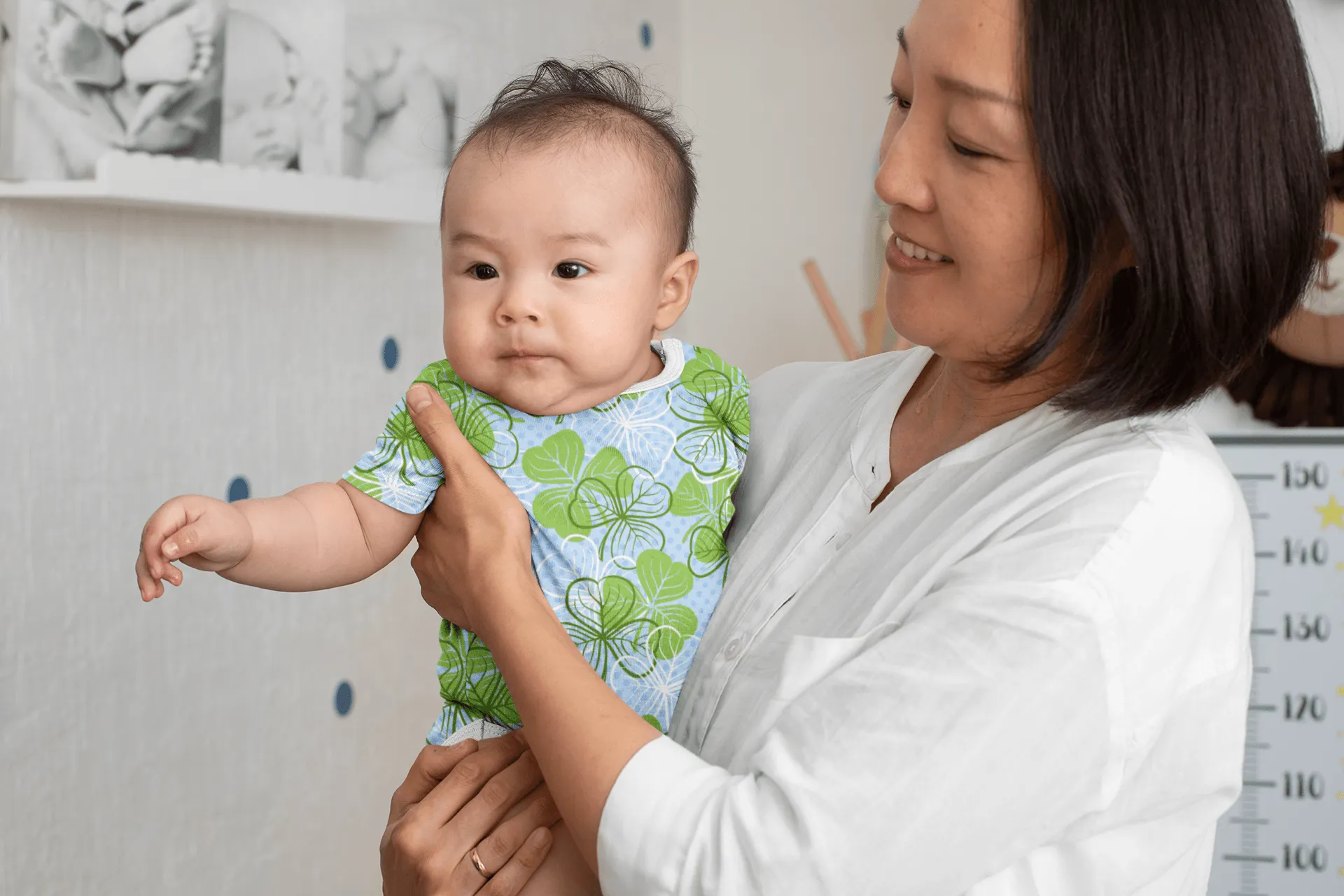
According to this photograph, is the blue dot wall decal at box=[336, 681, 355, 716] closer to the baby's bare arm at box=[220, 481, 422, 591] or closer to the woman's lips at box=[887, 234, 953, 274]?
the baby's bare arm at box=[220, 481, 422, 591]

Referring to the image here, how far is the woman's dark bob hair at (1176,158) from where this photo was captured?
2.81ft

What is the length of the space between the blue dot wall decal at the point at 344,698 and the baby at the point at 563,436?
3.68 ft

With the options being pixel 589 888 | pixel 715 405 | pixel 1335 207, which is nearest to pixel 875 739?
pixel 589 888

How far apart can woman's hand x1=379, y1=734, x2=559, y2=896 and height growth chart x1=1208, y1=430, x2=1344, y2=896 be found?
1.14 m

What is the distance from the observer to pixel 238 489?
77.2 inches

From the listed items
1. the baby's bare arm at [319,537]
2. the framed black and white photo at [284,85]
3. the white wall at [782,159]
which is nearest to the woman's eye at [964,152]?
the baby's bare arm at [319,537]

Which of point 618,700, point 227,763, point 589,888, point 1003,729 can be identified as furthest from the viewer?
point 227,763

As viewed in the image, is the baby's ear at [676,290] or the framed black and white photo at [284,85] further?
the framed black and white photo at [284,85]

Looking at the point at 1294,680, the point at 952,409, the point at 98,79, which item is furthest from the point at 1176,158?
→ the point at 98,79

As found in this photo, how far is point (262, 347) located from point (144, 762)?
657 mm

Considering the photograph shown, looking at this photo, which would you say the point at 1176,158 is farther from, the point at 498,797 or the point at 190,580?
the point at 190,580

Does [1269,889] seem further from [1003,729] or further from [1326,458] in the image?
[1003,729]

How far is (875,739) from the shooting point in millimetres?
767

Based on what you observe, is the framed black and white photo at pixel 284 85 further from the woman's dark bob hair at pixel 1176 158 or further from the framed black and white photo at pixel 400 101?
the woman's dark bob hair at pixel 1176 158
